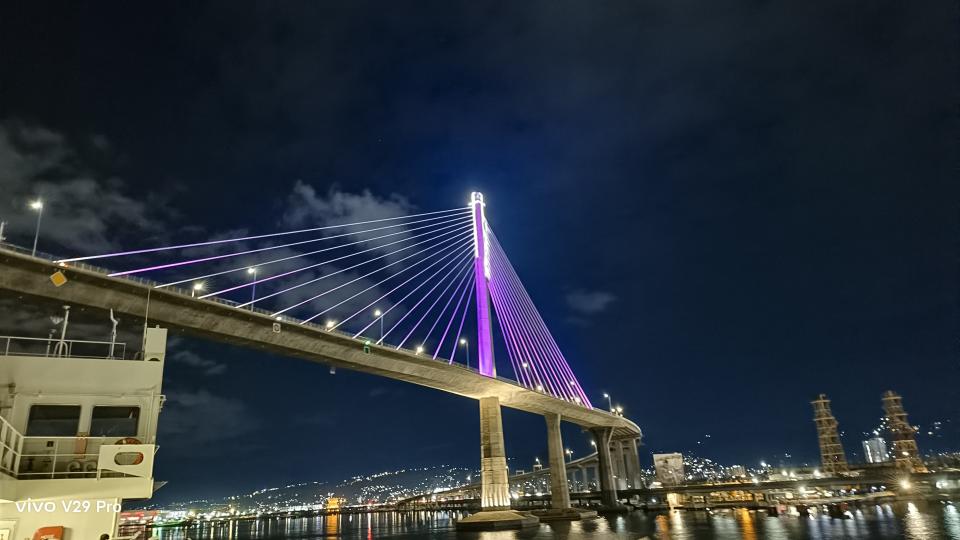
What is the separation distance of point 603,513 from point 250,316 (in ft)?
252

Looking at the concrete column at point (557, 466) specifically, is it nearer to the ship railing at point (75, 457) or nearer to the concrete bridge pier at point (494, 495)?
the concrete bridge pier at point (494, 495)

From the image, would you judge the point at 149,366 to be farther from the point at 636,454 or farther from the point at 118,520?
the point at 636,454

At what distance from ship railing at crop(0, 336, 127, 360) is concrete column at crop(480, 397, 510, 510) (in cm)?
4269

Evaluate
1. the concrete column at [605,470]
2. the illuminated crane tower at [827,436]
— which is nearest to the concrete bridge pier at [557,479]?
the concrete column at [605,470]

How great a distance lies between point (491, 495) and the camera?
5603 cm

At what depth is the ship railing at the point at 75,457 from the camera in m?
13.2

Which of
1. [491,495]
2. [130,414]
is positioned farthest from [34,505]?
[491,495]

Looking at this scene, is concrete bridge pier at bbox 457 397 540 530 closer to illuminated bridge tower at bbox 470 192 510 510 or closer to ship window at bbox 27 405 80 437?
illuminated bridge tower at bbox 470 192 510 510

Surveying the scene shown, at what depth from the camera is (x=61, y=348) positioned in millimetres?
16875

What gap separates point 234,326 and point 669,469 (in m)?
127

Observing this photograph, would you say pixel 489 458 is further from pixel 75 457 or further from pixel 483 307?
pixel 75 457

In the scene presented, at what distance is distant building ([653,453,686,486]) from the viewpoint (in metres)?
135

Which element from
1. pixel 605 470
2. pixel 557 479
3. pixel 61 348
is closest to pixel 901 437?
pixel 605 470

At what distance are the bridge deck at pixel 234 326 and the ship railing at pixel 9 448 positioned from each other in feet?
56.8
